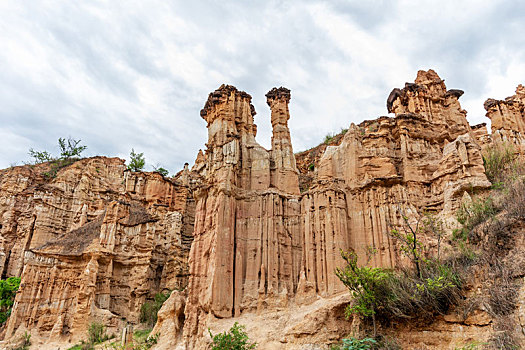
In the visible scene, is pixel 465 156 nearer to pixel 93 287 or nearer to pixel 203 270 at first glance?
pixel 203 270

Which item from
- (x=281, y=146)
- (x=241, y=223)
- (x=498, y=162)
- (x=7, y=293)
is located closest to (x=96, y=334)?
(x=241, y=223)

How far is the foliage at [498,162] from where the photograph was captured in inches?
727

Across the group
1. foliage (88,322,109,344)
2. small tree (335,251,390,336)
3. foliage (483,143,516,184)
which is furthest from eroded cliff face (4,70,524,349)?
small tree (335,251,390,336)

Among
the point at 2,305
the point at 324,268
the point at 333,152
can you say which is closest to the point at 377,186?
the point at 333,152

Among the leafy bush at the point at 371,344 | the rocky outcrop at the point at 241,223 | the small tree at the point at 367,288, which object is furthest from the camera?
the rocky outcrop at the point at 241,223

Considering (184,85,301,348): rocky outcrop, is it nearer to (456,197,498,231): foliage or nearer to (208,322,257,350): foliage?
(208,322,257,350): foliage

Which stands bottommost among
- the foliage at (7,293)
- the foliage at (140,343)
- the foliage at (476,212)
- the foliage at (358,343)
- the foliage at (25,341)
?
the foliage at (25,341)

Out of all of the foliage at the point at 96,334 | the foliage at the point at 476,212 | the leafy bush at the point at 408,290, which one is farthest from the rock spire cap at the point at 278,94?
the foliage at the point at 96,334

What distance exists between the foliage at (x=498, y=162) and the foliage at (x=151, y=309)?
2078cm

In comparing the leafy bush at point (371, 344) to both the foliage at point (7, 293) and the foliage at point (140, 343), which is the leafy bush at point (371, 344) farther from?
the foliage at point (7, 293)

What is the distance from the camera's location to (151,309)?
2695 cm

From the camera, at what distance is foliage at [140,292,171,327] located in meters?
26.5

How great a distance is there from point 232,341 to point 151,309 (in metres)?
A: 12.6

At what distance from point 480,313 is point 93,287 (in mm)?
23547
